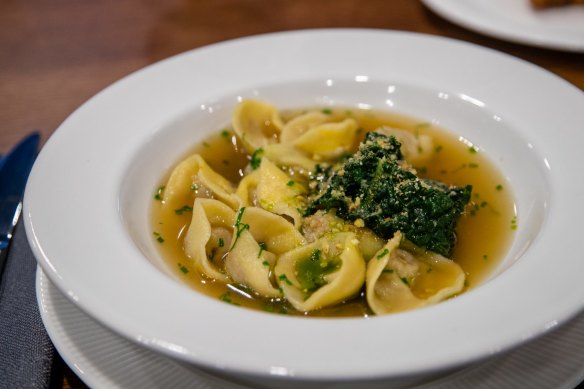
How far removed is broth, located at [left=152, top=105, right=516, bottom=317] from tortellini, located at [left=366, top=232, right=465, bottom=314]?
0.07m

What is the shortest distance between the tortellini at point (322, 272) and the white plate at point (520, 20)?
2162 millimetres

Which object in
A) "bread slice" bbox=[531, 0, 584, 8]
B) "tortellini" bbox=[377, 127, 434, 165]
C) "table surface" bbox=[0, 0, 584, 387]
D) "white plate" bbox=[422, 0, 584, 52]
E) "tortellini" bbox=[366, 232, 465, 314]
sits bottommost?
"table surface" bbox=[0, 0, 584, 387]

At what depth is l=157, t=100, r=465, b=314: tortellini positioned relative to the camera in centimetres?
235

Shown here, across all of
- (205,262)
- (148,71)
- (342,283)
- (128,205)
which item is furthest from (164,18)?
(342,283)

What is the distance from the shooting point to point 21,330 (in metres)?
2.20

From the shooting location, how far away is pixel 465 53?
10.7 feet

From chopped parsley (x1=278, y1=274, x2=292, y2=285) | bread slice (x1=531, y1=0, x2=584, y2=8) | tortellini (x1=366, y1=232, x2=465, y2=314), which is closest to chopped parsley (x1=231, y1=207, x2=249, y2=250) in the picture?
chopped parsley (x1=278, y1=274, x2=292, y2=285)

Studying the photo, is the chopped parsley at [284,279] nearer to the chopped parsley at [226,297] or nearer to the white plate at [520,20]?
the chopped parsley at [226,297]

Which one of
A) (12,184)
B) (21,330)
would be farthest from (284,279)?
(12,184)

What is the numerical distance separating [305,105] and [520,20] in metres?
1.91

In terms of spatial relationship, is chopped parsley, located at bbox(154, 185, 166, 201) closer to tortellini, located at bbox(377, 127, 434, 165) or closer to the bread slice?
tortellini, located at bbox(377, 127, 434, 165)

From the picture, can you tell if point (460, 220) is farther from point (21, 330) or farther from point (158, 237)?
point (21, 330)

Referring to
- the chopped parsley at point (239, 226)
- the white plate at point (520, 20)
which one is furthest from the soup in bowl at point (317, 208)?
the white plate at point (520, 20)

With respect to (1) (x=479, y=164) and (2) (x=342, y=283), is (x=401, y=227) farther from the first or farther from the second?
(1) (x=479, y=164)
